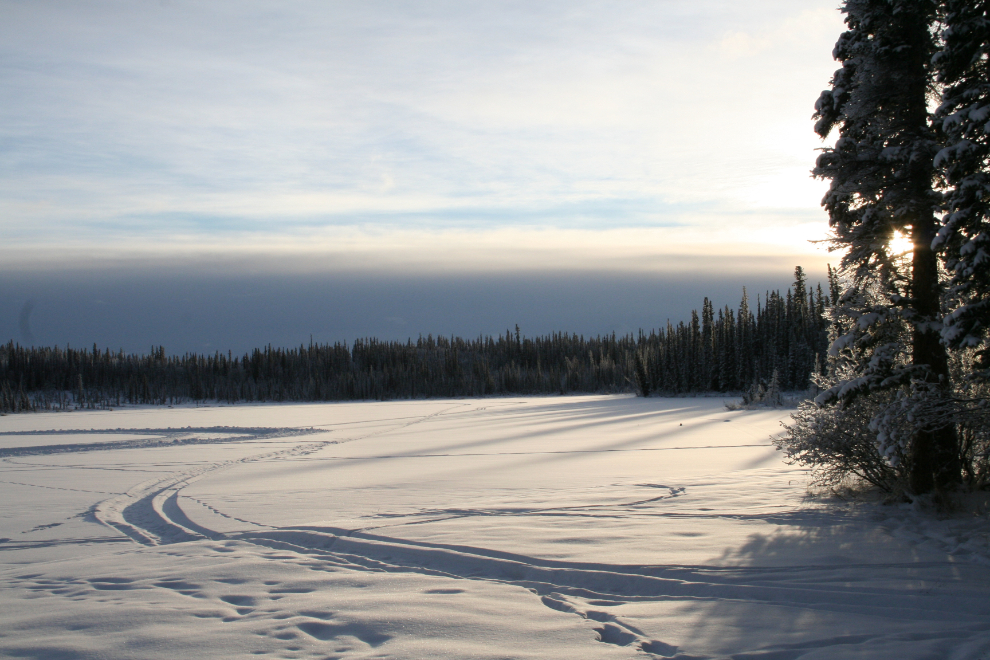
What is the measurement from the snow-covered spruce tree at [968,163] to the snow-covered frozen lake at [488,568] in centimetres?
287

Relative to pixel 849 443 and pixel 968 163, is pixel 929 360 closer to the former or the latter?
pixel 849 443

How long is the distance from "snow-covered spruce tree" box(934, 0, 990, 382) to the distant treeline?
59.1m

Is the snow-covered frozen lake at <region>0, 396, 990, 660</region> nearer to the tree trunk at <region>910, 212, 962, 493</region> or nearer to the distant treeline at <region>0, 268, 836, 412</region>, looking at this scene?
the tree trunk at <region>910, 212, 962, 493</region>

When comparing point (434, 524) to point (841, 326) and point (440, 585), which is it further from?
point (841, 326)

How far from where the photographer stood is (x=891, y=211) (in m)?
10.7

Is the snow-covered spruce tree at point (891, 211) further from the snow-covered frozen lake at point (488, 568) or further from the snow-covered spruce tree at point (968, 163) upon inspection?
the snow-covered frozen lake at point (488, 568)

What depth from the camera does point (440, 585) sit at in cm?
740

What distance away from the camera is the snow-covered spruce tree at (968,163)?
8383 millimetres

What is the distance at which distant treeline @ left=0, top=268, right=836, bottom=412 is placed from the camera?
238ft

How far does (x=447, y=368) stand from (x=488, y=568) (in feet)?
405

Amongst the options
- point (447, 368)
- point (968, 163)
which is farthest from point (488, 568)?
point (447, 368)

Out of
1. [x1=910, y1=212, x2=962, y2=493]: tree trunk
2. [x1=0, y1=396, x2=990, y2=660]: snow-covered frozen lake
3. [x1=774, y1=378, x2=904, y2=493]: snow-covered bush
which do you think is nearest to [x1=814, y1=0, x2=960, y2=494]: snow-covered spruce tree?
[x1=910, y1=212, x2=962, y2=493]: tree trunk

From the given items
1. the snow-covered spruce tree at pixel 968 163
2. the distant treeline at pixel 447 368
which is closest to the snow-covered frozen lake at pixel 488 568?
the snow-covered spruce tree at pixel 968 163

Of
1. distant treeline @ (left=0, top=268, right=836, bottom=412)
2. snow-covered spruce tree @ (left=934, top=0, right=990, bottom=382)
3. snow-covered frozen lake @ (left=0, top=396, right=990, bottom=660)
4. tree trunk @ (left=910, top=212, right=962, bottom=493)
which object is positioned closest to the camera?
snow-covered frozen lake @ (left=0, top=396, right=990, bottom=660)
